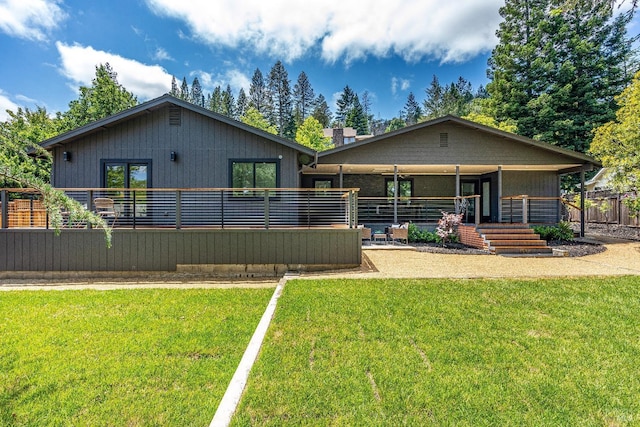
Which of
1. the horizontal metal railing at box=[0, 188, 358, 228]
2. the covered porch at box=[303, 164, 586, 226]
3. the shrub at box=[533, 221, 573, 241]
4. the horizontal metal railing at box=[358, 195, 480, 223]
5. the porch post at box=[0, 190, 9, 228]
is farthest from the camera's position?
the horizontal metal railing at box=[358, 195, 480, 223]

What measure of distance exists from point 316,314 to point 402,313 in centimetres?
118

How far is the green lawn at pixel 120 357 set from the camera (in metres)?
2.26

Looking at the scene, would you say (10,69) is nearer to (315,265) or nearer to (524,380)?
(315,265)

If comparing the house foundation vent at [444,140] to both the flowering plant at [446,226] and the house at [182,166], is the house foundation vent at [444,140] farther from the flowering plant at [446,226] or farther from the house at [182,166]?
the house at [182,166]

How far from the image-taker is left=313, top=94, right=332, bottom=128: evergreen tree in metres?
55.9

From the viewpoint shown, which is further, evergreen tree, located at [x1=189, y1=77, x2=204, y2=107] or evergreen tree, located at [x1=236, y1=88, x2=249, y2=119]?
evergreen tree, located at [x1=189, y1=77, x2=204, y2=107]

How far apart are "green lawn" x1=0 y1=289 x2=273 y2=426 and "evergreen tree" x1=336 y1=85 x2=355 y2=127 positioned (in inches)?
2348

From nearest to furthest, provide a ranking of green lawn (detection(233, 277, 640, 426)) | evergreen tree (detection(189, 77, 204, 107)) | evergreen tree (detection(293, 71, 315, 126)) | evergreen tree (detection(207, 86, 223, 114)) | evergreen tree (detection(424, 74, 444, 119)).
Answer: green lawn (detection(233, 277, 640, 426)) < evergreen tree (detection(424, 74, 444, 119)) < evergreen tree (detection(293, 71, 315, 126)) < evergreen tree (detection(207, 86, 223, 114)) < evergreen tree (detection(189, 77, 204, 107))

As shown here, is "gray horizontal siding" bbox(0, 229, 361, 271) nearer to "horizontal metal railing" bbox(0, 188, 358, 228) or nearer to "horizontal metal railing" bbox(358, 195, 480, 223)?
"horizontal metal railing" bbox(0, 188, 358, 228)

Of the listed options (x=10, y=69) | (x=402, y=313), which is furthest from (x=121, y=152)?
(x=10, y=69)

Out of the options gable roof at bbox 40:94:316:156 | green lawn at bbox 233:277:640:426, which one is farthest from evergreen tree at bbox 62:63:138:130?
green lawn at bbox 233:277:640:426

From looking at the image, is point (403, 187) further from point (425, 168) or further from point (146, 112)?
point (146, 112)

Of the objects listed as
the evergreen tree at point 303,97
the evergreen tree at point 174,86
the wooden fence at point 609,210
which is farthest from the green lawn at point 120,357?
the evergreen tree at point 174,86

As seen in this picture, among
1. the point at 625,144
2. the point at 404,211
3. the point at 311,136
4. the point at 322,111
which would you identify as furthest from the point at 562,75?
the point at 322,111
